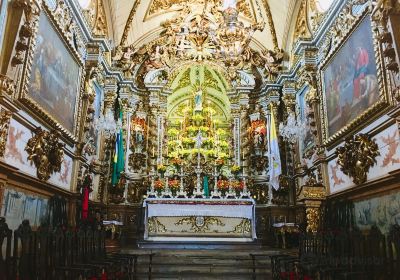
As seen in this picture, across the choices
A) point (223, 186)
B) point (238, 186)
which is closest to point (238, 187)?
point (238, 186)

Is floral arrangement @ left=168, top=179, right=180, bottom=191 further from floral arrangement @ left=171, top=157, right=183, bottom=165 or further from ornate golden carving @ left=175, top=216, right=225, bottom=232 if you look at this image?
ornate golden carving @ left=175, top=216, right=225, bottom=232

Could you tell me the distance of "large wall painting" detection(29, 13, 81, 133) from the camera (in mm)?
7168

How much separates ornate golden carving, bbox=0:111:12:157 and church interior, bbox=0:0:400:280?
3 centimetres

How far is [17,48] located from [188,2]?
8.71 metres

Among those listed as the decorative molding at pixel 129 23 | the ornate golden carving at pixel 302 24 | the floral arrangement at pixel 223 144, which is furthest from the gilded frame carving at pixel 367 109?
the decorative molding at pixel 129 23

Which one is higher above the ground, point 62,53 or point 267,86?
point 267,86

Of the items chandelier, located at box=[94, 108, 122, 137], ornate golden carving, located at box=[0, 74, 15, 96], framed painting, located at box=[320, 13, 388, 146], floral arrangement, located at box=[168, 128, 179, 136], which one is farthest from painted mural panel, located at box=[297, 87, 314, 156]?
ornate golden carving, located at box=[0, 74, 15, 96]

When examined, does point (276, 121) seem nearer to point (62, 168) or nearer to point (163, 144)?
point (163, 144)

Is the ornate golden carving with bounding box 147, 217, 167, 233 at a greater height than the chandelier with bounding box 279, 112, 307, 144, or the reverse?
the chandelier with bounding box 279, 112, 307, 144

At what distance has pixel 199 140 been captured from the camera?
567 inches

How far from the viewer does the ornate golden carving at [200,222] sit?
34.3 ft

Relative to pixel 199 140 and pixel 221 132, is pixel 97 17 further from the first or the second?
pixel 221 132

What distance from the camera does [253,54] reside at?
14.6m

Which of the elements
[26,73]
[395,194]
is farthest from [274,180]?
[26,73]
